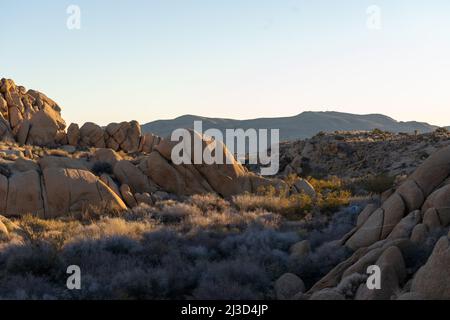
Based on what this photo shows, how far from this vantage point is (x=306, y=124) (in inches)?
6152

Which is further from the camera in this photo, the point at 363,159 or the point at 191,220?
the point at 363,159

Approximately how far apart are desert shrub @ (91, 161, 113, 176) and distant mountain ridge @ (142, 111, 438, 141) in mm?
124655

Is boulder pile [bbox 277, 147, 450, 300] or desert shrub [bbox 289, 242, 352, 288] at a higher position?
boulder pile [bbox 277, 147, 450, 300]

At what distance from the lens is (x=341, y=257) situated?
9.96m

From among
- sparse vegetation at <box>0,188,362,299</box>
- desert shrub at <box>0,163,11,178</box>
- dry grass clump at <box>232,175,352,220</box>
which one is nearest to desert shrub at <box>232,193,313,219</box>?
dry grass clump at <box>232,175,352,220</box>

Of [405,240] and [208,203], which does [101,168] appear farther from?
[405,240]

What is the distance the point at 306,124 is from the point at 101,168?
14105cm

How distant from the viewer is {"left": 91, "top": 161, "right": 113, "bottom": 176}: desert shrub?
63.7 feet
